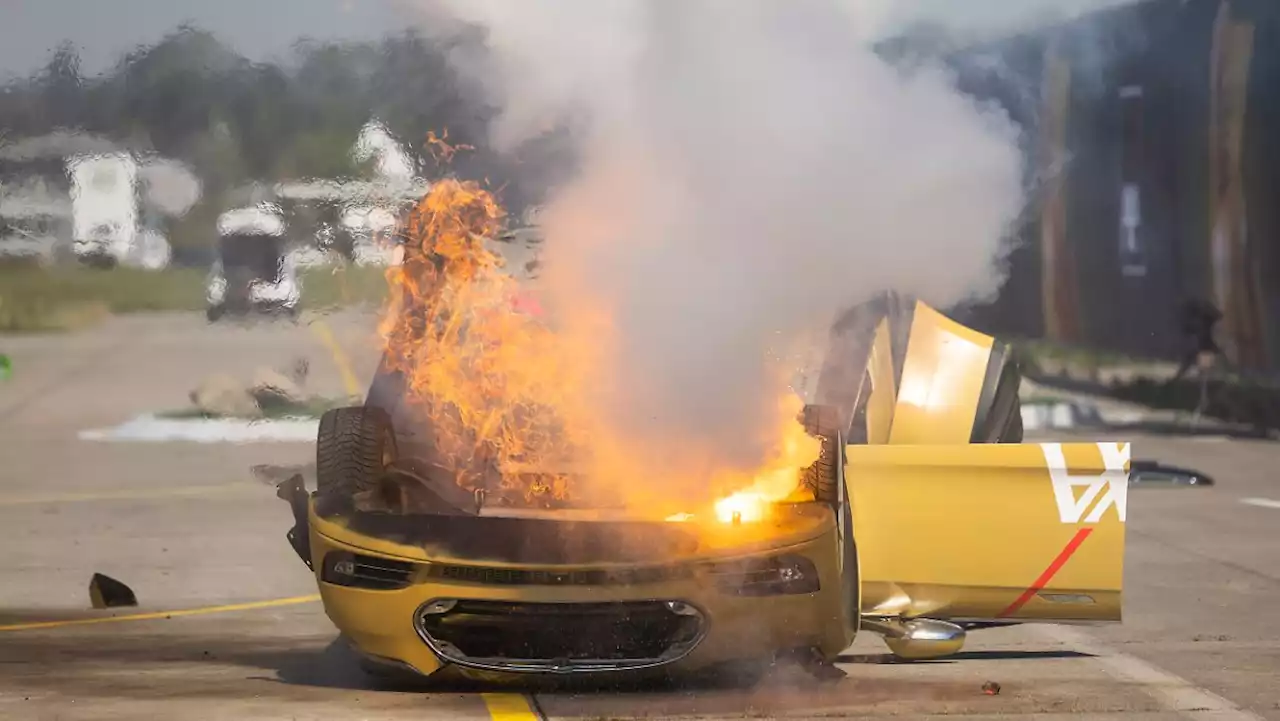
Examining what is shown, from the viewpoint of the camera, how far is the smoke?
7562mm

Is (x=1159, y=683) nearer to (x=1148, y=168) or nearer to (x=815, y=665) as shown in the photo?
(x=815, y=665)

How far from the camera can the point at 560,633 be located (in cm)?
666

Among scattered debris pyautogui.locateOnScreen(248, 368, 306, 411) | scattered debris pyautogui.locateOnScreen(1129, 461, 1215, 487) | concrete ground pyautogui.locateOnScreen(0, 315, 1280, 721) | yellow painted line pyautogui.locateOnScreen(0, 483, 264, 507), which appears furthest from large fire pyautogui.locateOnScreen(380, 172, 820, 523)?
scattered debris pyautogui.locateOnScreen(248, 368, 306, 411)

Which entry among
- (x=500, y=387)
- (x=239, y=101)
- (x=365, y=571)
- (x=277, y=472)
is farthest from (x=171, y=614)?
(x=277, y=472)

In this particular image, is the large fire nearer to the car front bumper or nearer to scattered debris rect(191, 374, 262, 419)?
the car front bumper

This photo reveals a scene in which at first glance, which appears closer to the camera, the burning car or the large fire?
the burning car

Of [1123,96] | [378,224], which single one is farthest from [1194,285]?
[378,224]

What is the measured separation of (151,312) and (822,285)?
36.4 ft

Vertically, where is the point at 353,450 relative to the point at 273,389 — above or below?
above

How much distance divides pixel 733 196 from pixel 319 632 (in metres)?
2.72

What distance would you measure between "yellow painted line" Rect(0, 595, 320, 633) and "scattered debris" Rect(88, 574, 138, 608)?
0.33 metres

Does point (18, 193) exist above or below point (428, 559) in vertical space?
above

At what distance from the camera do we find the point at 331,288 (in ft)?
39.2

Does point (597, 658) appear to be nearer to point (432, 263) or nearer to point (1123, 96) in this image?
point (432, 263)
